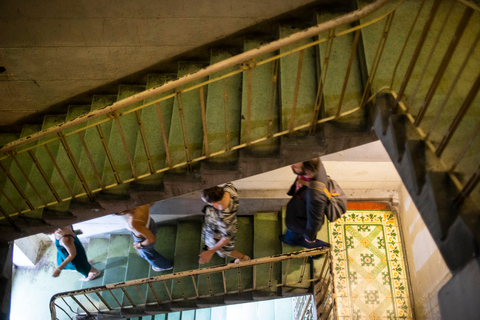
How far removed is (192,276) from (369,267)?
7.13 ft

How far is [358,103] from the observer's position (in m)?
3.28

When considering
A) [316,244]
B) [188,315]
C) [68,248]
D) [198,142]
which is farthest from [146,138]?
[188,315]

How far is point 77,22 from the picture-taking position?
4.32 metres

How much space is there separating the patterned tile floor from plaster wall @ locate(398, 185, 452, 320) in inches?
5.0

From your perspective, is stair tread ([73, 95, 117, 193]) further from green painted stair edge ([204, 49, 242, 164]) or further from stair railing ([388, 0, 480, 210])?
stair railing ([388, 0, 480, 210])

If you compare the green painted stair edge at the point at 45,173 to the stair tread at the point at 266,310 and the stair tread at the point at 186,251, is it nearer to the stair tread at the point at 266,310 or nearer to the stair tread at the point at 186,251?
the stair tread at the point at 186,251

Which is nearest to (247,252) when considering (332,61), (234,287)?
(234,287)

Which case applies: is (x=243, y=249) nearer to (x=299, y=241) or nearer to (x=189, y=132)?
(x=299, y=241)

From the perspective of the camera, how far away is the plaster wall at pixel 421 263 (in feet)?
14.1

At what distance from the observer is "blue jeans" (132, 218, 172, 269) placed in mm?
4707

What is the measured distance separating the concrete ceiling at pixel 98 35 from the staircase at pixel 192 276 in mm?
2268

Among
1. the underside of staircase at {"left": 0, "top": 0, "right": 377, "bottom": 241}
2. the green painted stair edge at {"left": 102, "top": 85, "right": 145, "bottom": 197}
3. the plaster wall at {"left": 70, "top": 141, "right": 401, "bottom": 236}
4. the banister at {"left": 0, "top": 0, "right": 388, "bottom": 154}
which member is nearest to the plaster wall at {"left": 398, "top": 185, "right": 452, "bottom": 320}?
the plaster wall at {"left": 70, "top": 141, "right": 401, "bottom": 236}

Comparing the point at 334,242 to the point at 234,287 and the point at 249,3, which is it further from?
the point at 249,3

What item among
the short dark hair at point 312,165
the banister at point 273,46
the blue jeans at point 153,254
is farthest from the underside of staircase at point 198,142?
the blue jeans at point 153,254
